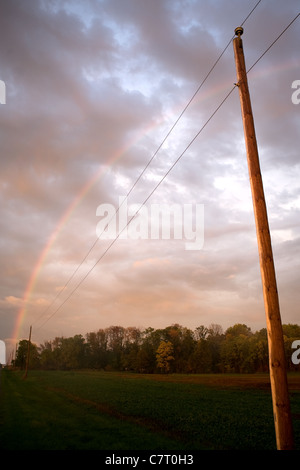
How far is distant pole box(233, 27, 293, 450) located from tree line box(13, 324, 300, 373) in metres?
98.1

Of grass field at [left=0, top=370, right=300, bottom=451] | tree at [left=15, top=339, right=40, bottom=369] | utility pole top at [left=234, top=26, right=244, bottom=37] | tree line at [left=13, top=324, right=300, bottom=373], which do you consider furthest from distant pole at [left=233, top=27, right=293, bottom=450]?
tree at [left=15, top=339, right=40, bottom=369]

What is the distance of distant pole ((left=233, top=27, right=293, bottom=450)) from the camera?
5.61 m

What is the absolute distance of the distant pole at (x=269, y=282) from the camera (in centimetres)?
561

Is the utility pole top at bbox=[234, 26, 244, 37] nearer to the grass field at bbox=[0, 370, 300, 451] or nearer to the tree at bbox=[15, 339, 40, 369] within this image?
the grass field at bbox=[0, 370, 300, 451]

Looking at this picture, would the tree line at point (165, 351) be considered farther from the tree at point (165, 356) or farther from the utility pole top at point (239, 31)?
the utility pole top at point (239, 31)

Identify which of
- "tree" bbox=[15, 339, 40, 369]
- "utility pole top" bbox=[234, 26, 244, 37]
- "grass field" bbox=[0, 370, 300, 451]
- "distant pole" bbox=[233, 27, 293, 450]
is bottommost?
"tree" bbox=[15, 339, 40, 369]

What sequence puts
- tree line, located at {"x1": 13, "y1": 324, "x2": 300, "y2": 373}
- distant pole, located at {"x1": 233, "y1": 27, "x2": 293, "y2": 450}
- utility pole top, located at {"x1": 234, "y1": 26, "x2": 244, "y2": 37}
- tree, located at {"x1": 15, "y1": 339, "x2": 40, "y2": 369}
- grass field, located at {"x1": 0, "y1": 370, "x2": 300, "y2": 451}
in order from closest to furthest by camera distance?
distant pole, located at {"x1": 233, "y1": 27, "x2": 293, "y2": 450} → utility pole top, located at {"x1": 234, "y1": 26, "x2": 244, "y2": 37} → grass field, located at {"x1": 0, "y1": 370, "x2": 300, "y2": 451} → tree line, located at {"x1": 13, "y1": 324, "x2": 300, "y2": 373} → tree, located at {"x1": 15, "y1": 339, "x2": 40, "y2": 369}

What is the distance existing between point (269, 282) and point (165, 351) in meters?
104

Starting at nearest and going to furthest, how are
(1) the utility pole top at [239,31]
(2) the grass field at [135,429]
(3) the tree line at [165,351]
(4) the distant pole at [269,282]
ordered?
(4) the distant pole at [269,282]
(1) the utility pole top at [239,31]
(2) the grass field at [135,429]
(3) the tree line at [165,351]

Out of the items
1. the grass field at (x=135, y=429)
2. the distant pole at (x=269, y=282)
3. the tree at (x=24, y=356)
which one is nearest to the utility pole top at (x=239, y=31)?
the distant pole at (x=269, y=282)

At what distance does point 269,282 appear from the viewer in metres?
6.26

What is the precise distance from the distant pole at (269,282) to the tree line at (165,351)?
98125mm

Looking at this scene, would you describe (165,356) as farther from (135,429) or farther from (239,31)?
(239,31)

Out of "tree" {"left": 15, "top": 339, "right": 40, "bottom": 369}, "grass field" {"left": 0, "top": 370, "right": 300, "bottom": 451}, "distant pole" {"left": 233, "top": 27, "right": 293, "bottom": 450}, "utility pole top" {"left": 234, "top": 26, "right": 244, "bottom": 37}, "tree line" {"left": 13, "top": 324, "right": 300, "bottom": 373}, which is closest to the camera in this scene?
"distant pole" {"left": 233, "top": 27, "right": 293, "bottom": 450}
